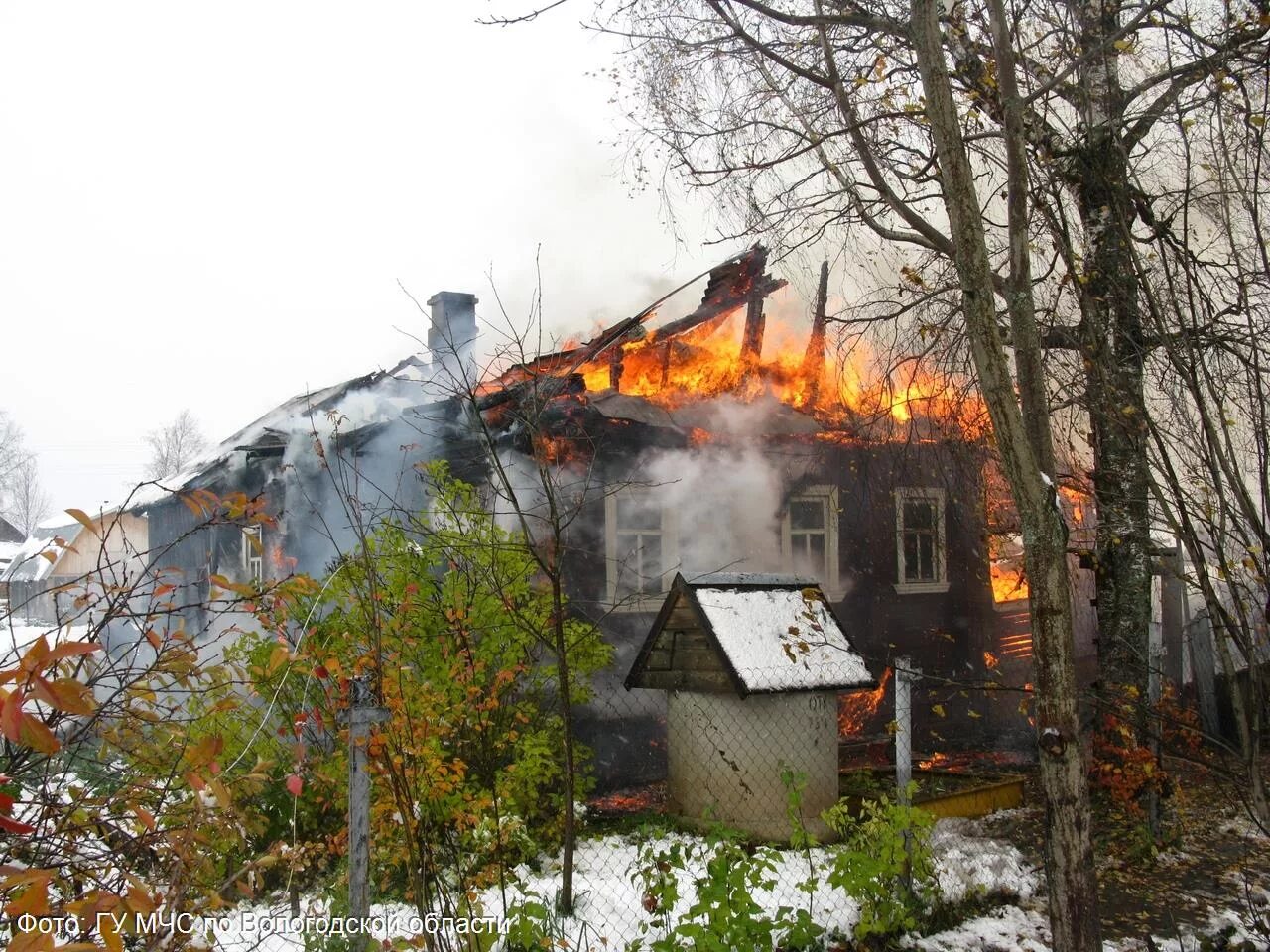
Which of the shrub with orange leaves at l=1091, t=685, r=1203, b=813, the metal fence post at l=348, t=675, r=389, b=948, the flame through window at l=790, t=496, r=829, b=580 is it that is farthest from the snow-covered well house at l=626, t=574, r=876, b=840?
the flame through window at l=790, t=496, r=829, b=580

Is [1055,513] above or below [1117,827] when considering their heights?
above

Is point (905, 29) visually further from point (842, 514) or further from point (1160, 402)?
A: point (842, 514)

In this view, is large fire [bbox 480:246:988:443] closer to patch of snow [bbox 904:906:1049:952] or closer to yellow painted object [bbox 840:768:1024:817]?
yellow painted object [bbox 840:768:1024:817]

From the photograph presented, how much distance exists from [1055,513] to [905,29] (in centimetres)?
299

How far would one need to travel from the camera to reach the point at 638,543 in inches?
431

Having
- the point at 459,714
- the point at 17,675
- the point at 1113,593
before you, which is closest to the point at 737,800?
the point at 459,714

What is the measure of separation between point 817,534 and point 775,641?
18.5 feet

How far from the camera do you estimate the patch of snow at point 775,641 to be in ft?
22.7

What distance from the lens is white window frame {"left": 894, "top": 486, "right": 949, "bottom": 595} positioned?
13.2m

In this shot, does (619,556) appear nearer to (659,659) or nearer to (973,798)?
(659,659)

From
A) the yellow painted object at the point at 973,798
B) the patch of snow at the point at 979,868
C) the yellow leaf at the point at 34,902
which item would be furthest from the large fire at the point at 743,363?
the yellow leaf at the point at 34,902

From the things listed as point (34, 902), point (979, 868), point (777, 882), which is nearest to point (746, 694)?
point (777, 882)

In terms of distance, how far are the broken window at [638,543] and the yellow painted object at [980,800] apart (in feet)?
12.5

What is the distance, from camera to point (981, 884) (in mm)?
5988
